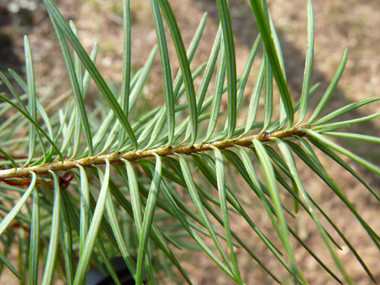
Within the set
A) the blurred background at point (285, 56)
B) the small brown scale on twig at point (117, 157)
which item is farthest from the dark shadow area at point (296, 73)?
the small brown scale on twig at point (117, 157)

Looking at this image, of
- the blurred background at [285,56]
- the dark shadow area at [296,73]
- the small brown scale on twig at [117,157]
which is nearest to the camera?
the small brown scale on twig at [117,157]

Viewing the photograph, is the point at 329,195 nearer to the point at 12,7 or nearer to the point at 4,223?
the point at 4,223

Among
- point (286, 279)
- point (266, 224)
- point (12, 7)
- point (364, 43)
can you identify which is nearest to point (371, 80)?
point (364, 43)

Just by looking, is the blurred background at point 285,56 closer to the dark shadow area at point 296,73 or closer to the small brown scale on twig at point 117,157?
the dark shadow area at point 296,73

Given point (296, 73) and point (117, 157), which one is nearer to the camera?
point (117, 157)

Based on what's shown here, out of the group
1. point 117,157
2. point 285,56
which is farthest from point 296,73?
point 117,157

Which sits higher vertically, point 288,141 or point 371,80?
point 371,80

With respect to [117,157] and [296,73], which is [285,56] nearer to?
[296,73]
